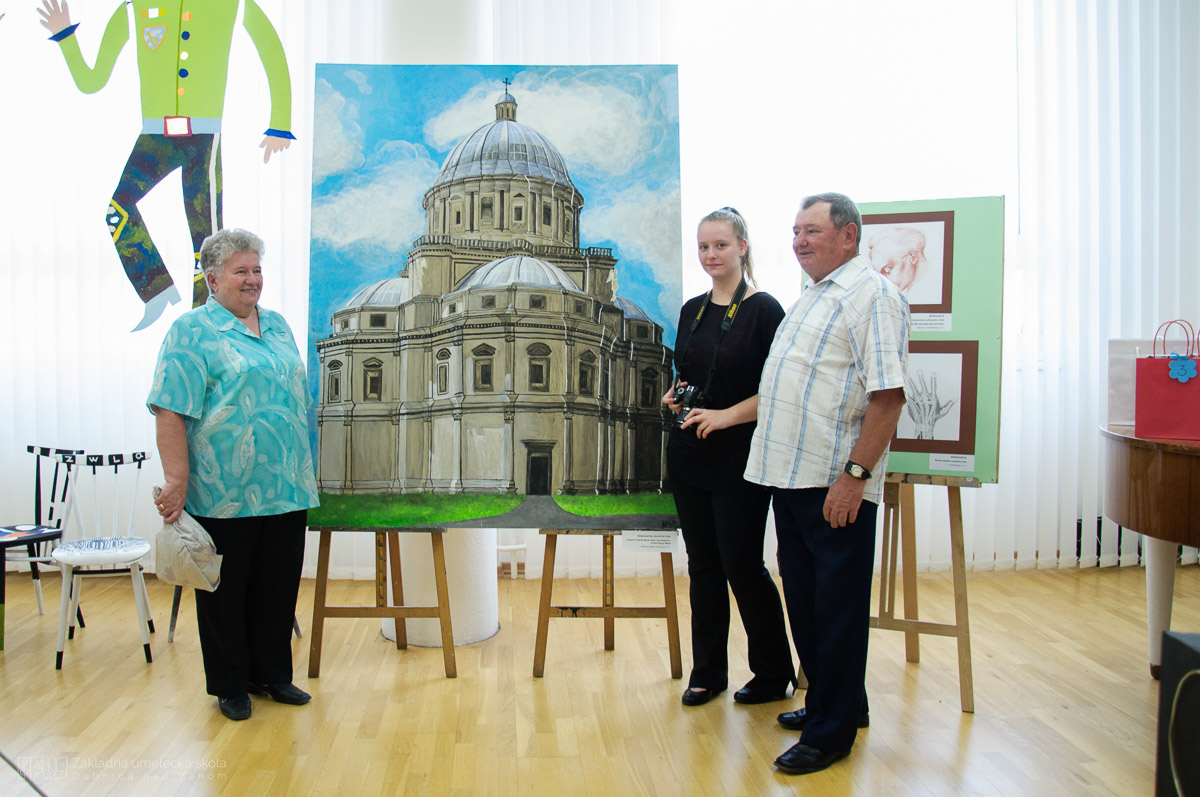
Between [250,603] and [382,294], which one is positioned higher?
[382,294]

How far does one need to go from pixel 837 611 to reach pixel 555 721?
3.32 feet

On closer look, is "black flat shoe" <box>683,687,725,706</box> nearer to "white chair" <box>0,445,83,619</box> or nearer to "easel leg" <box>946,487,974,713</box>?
"easel leg" <box>946,487,974,713</box>

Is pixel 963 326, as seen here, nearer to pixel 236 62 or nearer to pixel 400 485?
pixel 400 485

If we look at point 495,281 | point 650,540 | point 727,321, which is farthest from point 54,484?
point 727,321

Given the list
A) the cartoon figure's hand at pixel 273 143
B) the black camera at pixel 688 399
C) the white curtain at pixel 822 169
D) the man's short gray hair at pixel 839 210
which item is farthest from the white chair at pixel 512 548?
the man's short gray hair at pixel 839 210

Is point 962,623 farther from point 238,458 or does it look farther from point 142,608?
point 142,608

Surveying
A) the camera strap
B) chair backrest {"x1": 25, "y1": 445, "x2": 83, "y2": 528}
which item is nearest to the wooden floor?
chair backrest {"x1": 25, "y1": 445, "x2": 83, "y2": 528}

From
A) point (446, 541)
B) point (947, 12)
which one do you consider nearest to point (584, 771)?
point (446, 541)

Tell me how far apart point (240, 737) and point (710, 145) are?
144 inches

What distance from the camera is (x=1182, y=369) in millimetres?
2709

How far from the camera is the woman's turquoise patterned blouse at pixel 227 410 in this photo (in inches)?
101

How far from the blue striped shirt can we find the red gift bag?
1.13 metres

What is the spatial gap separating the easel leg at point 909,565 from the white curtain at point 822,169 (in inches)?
62.2

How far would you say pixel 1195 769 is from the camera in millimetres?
1429
